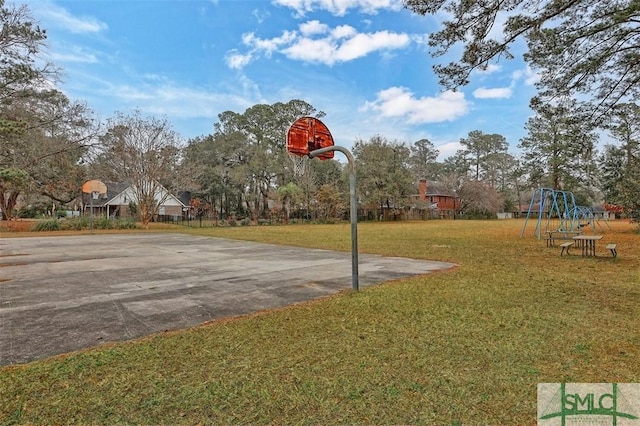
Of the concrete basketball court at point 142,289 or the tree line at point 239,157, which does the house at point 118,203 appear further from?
the concrete basketball court at point 142,289

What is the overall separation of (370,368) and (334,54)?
50.2 ft

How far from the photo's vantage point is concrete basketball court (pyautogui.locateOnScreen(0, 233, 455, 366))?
11.2ft

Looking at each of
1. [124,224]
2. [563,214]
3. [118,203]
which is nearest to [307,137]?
[563,214]

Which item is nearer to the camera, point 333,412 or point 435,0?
point 333,412

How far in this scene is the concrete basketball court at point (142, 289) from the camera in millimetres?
3408

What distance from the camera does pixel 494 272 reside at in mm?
6594

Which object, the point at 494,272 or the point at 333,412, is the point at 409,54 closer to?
the point at 494,272

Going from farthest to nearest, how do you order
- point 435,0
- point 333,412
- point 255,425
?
point 435,0, point 333,412, point 255,425

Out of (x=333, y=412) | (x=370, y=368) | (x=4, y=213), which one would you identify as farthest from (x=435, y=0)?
(x=4, y=213)

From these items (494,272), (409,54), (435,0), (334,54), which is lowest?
(494,272)

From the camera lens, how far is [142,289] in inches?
206

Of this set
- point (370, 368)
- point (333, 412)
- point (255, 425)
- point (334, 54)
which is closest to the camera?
point (255, 425)

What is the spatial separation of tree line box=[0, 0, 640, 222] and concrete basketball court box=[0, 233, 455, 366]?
455 centimetres

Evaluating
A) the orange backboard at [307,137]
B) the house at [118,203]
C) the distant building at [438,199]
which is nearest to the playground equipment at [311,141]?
the orange backboard at [307,137]
